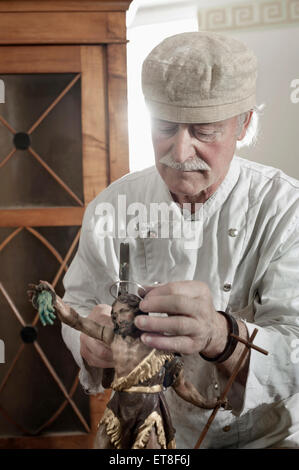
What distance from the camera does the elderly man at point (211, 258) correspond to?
714 millimetres

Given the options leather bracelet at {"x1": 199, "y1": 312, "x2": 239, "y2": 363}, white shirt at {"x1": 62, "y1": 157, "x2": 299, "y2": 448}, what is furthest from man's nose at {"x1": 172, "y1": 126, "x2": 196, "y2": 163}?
leather bracelet at {"x1": 199, "y1": 312, "x2": 239, "y2": 363}

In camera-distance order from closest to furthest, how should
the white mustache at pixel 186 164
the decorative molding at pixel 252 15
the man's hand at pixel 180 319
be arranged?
the man's hand at pixel 180 319, the white mustache at pixel 186 164, the decorative molding at pixel 252 15

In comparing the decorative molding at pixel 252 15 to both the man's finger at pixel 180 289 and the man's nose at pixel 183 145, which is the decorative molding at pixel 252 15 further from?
the man's finger at pixel 180 289

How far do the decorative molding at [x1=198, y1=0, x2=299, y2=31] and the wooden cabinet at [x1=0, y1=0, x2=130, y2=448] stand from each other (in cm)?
15

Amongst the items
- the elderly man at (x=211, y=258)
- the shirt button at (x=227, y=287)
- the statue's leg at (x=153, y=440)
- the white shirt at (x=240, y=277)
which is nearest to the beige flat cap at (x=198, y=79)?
the elderly man at (x=211, y=258)

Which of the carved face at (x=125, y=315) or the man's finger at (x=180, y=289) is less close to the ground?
the man's finger at (x=180, y=289)

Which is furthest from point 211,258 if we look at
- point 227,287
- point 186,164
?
point 186,164

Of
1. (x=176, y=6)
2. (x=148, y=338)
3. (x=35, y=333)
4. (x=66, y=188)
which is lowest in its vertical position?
(x=35, y=333)

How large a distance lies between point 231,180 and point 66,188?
30cm

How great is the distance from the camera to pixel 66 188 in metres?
0.98

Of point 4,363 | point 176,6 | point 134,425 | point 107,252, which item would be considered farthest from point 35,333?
point 176,6

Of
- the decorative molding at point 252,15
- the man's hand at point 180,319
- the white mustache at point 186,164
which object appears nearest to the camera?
the man's hand at point 180,319

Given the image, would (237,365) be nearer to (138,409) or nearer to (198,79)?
(138,409)

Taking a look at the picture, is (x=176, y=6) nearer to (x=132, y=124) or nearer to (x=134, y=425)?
(x=132, y=124)
